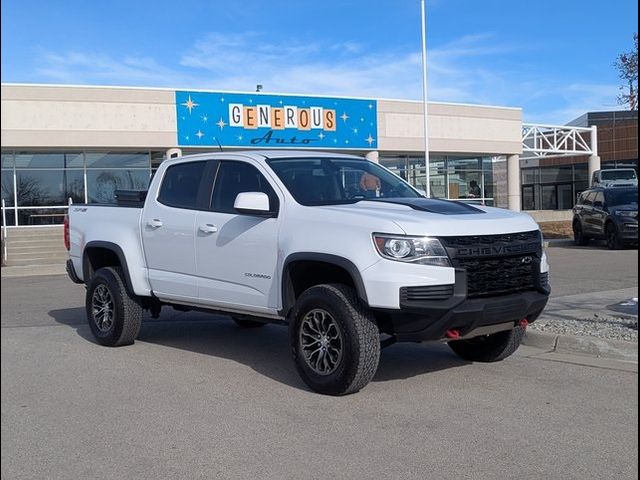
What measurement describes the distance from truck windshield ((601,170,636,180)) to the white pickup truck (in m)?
26.5

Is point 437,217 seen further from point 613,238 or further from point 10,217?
point 10,217

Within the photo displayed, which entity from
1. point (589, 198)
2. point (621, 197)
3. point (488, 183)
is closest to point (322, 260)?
point (621, 197)

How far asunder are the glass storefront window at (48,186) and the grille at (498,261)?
22304 mm

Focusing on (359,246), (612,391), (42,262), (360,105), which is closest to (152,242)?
(359,246)

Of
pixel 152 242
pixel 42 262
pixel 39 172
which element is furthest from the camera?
pixel 39 172

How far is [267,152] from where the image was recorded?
7539 mm

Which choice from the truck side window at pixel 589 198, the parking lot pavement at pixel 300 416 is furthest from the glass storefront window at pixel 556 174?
the parking lot pavement at pixel 300 416

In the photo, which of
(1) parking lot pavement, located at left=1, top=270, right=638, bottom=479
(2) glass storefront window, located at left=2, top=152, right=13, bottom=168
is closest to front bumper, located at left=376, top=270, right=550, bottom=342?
(1) parking lot pavement, located at left=1, top=270, right=638, bottom=479

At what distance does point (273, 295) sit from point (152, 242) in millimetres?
1845

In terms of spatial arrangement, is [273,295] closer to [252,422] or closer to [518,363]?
[252,422]

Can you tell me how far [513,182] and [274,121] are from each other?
40.6ft

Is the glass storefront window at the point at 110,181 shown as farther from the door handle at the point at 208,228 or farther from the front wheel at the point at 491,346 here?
the front wheel at the point at 491,346

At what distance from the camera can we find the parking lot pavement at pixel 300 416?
15.0 ft

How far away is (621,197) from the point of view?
2144cm
